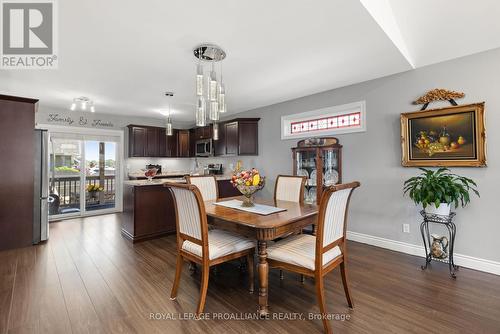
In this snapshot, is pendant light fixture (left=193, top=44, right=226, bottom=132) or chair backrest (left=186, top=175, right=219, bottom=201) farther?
chair backrest (left=186, top=175, right=219, bottom=201)

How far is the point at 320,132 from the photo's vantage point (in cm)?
421

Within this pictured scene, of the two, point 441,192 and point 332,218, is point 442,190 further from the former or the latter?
point 332,218

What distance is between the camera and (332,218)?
1843 mm

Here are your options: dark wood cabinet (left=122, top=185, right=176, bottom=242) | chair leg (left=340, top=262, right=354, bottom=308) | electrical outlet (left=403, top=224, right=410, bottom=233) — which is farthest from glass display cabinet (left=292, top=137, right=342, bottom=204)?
dark wood cabinet (left=122, top=185, right=176, bottom=242)

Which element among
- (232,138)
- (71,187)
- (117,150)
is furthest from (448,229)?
(71,187)

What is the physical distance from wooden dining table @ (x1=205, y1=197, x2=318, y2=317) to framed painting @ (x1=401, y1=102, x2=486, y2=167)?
72.5 inches

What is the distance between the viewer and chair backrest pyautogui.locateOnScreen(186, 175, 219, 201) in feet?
10.5

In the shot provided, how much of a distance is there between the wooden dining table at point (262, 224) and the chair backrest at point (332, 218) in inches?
12.1

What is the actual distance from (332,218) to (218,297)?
51.4 inches

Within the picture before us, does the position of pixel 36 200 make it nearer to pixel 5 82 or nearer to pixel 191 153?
pixel 5 82

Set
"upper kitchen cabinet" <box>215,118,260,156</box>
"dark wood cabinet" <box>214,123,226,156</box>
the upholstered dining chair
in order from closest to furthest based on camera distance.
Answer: the upholstered dining chair, "upper kitchen cabinet" <box>215,118,260,156</box>, "dark wood cabinet" <box>214,123,226,156</box>

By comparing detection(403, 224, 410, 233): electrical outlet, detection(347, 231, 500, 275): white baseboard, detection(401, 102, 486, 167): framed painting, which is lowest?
detection(347, 231, 500, 275): white baseboard

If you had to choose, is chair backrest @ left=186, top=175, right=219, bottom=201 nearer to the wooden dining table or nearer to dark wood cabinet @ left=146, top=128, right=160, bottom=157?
the wooden dining table

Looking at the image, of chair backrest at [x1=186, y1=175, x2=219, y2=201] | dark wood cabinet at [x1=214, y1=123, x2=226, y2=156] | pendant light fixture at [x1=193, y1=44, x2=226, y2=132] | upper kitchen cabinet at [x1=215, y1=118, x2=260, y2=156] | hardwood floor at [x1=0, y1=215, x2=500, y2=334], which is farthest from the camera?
dark wood cabinet at [x1=214, y1=123, x2=226, y2=156]
